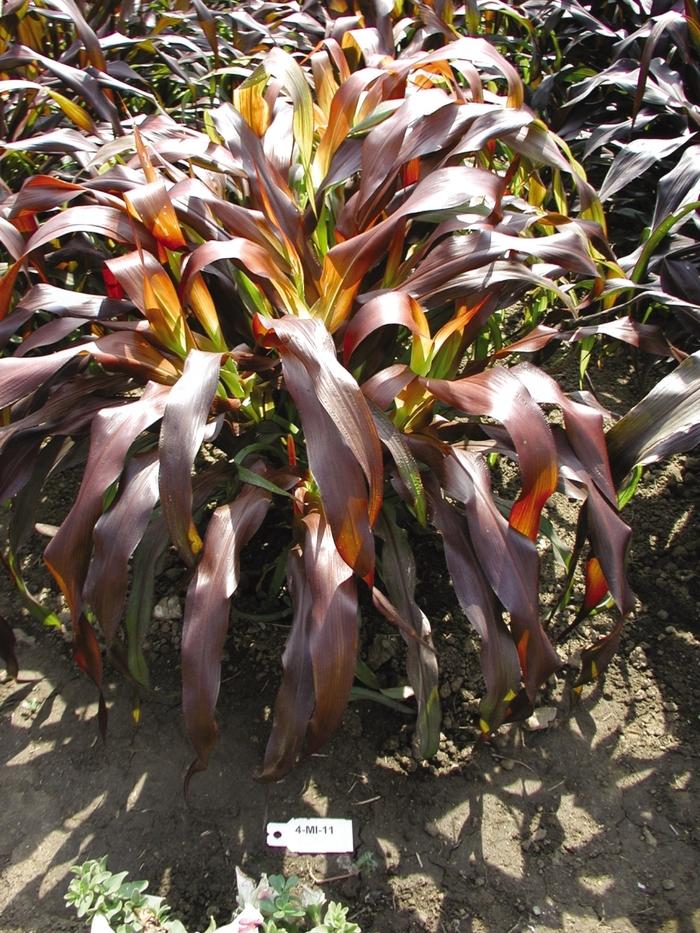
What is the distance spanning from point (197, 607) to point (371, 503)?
31 cm

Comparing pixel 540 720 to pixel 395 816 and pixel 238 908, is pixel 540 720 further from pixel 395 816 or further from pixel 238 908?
pixel 238 908

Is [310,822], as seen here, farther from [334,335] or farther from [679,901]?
[334,335]

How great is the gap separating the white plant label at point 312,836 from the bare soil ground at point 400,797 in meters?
0.12

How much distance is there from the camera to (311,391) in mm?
1049

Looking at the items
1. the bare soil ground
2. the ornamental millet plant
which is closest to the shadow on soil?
the bare soil ground

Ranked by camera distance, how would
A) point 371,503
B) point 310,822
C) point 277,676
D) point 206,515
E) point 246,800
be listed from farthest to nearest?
point 206,515 < point 277,676 < point 246,800 < point 310,822 < point 371,503

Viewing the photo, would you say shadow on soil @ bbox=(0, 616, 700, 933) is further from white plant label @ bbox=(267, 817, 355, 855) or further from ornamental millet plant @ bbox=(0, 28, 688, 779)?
ornamental millet plant @ bbox=(0, 28, 688, 779)

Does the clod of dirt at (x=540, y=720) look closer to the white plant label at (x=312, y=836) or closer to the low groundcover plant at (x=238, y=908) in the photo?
the white plant label at (x=312, y=836)

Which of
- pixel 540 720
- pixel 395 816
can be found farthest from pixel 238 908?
pixel 540 720

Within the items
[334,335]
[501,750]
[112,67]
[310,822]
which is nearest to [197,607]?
[310,822]

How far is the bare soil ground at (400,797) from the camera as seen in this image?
123 cm

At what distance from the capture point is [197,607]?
109 cm

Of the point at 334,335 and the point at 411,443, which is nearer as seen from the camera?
the point at 411,443

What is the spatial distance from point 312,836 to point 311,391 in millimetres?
723
